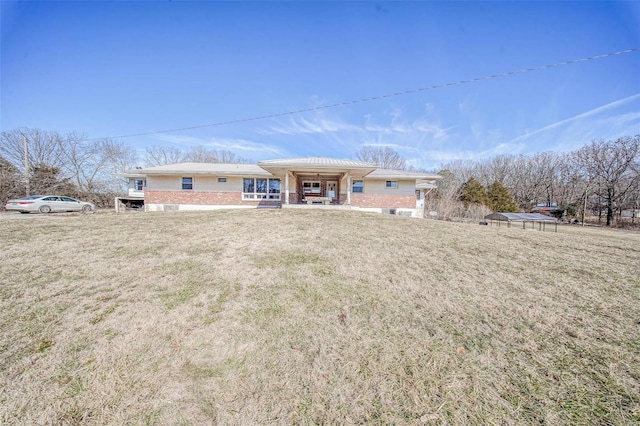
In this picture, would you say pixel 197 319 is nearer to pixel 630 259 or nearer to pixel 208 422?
pixel 208 422

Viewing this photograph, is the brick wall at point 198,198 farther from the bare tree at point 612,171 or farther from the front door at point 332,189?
the bare tree at point 612,171

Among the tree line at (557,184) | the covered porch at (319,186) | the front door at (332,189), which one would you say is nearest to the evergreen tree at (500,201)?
the tree line at (557,184)

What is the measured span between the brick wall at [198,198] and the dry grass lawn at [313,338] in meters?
11.1

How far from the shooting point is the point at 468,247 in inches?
253

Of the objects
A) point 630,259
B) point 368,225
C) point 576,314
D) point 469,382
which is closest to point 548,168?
point 630,259

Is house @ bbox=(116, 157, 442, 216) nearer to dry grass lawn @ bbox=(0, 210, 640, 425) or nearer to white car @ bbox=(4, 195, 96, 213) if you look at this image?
white car @ bbox=(4, 195, 96, 213)

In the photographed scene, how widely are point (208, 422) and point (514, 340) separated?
11.3ft

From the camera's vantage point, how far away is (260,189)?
55.9 ft

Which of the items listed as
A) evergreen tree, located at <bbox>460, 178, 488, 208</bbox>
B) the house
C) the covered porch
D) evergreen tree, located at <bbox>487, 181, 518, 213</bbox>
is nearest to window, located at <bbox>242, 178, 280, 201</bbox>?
the house

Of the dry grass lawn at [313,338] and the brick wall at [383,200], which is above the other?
the brick wall at [383,200]

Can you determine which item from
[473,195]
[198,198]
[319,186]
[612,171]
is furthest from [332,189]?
[612,171]

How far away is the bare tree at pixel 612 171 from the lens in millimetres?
26109

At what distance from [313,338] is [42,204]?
2242 centimetres

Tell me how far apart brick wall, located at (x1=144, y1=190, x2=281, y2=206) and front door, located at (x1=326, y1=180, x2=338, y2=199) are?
12.7 ft
